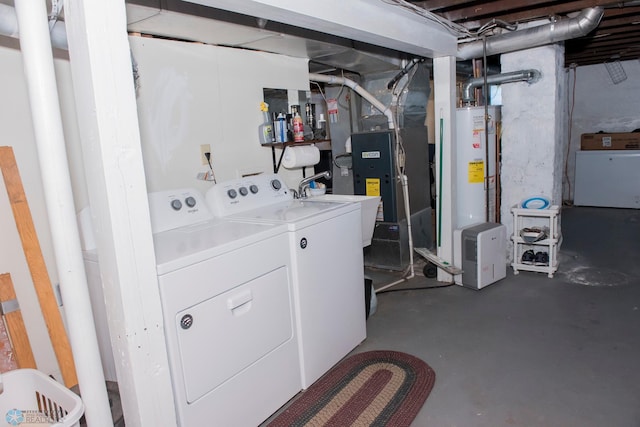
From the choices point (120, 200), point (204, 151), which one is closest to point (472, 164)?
point (204, 151)

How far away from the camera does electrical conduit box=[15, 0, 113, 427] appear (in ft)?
4.38

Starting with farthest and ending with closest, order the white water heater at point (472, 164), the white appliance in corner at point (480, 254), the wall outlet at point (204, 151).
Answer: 1. the white water heater at point (472, 164)
2. the white appliance in corner at point (480, 254)
3. the wall outlet at point (204, 151)

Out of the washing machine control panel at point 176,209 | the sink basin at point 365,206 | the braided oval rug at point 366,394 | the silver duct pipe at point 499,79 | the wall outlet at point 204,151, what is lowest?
the braided oval rug at point 366,394

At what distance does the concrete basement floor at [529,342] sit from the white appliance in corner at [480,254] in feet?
0.32

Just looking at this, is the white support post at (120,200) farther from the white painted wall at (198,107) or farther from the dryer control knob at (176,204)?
the white painted wall at (198,107)

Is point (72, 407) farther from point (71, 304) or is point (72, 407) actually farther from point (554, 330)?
point (554, 330)

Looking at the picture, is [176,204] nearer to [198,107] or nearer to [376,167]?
[198,107]

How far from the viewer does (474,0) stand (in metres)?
2.98

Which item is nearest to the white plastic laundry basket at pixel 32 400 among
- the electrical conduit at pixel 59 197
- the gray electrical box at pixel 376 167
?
the electrical conduit at pixel 59 197

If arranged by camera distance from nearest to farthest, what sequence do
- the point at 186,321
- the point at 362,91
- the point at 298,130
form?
the point at 186,321
the point at 298,130
the point at 362,91

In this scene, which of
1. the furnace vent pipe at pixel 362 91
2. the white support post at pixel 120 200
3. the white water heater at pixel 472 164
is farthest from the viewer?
the furnace vent pipe at pixel 362 91

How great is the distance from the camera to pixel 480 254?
3574 millimetres

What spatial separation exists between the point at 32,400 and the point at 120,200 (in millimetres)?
1030

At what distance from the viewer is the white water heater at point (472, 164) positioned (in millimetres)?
3912
